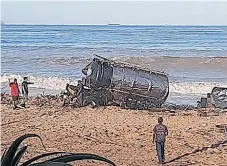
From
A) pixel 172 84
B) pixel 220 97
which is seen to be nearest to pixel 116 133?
pixel 220 97

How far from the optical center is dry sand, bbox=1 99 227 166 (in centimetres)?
1030

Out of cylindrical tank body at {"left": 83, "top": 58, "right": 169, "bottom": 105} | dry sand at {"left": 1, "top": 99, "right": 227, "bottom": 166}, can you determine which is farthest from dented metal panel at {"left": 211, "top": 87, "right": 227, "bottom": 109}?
cylindrical tank body at {"left": 83, "top": 58, "right": 169, "bottom": 105}

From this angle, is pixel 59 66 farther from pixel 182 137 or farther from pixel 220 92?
pixel 182 137

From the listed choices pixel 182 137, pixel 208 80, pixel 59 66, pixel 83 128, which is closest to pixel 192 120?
pixel 182 137

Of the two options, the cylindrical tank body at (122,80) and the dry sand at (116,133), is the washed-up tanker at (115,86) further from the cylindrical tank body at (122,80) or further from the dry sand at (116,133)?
the dry sand at (116,133)

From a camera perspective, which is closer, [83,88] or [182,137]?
[182,137]

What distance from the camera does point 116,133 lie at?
12250 millimetres

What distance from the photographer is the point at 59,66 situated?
35594 mm

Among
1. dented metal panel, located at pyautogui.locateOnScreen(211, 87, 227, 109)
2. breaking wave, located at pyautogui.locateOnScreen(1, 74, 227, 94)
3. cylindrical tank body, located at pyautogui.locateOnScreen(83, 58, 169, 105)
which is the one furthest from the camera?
breaking wave, located at pyautogui.locateOnScreen(1, 74, 227, 94)

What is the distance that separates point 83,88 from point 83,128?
3470mm

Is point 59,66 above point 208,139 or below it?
above

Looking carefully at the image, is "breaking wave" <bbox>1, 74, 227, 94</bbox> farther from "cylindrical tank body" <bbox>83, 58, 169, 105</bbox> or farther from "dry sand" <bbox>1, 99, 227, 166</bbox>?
"dry sand" <bbox>1, 99, 227, 166</bbox>

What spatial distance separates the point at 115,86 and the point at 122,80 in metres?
0.30

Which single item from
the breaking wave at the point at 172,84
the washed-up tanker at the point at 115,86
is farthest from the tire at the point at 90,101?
the breaking wave at the point at 172,84
